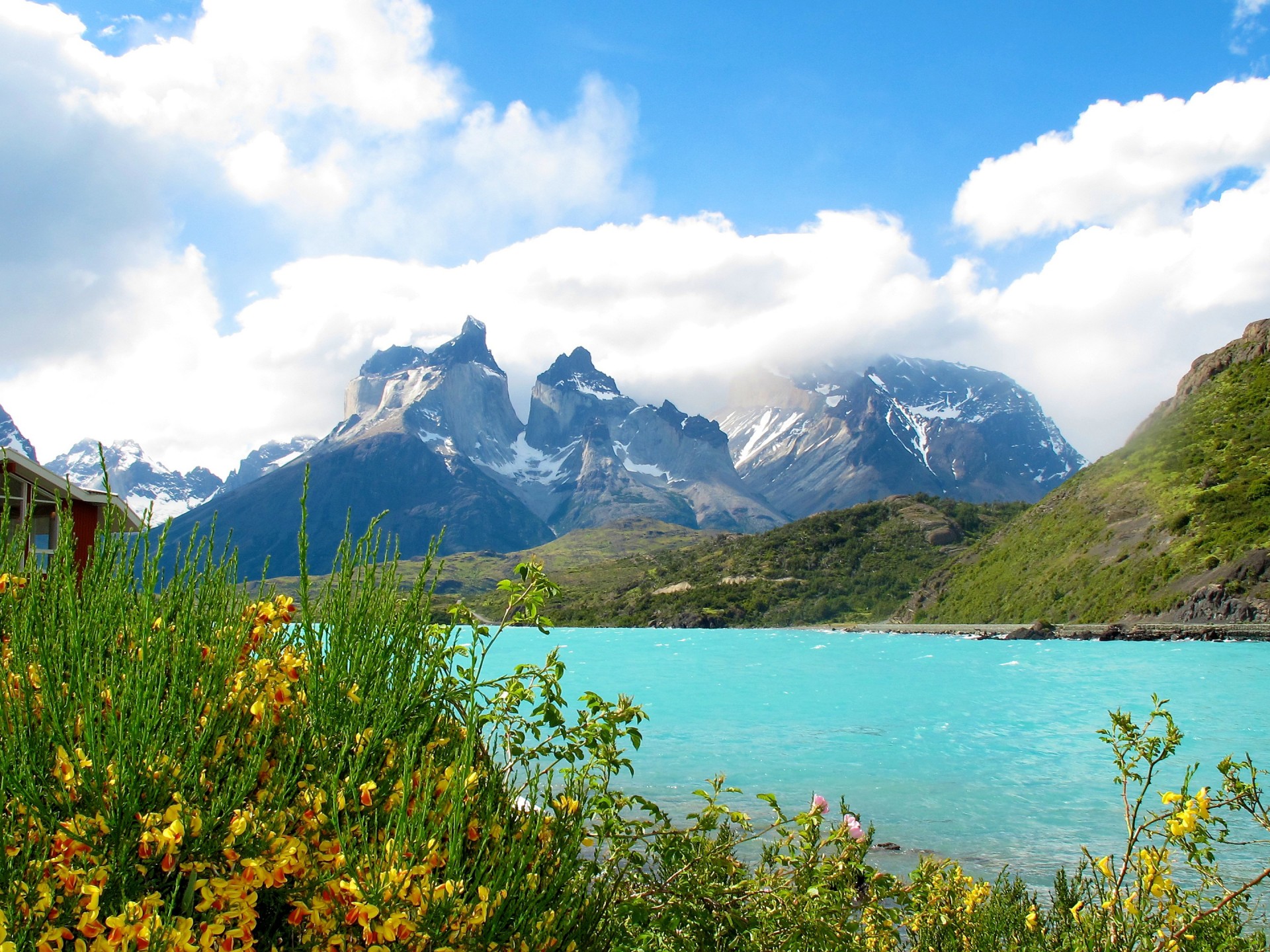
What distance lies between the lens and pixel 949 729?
121 feet

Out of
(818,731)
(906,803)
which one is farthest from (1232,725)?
(906,803)

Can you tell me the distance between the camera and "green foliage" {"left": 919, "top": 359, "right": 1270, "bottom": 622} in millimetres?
72250

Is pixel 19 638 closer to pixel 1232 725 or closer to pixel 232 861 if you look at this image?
pixel 232 861

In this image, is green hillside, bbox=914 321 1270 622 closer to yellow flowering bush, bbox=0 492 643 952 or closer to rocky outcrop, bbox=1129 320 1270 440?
rocky outcrop, bbox=1129 320 1270 440

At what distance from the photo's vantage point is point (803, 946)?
3.89 m

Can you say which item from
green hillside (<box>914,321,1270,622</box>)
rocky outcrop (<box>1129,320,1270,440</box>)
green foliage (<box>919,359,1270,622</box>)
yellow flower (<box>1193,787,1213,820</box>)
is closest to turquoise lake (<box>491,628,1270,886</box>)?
yellow flower (<box>1193,787,1213,820</box>)

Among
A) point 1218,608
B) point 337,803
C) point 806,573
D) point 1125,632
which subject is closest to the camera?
point 337,803

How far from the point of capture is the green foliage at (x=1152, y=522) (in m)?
72.2

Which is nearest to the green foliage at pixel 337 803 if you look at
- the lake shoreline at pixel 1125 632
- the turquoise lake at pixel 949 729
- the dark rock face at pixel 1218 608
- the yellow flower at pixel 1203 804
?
the yellow flower at pixel 1203 804

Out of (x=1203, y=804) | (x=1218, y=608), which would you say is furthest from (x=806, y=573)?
(x=1203, y=804)

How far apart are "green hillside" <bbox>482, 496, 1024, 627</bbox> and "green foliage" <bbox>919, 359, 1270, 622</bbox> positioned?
27388 millimetres

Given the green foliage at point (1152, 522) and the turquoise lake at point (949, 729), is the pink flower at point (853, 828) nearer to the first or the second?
the turquoise lake at point (949, 729)

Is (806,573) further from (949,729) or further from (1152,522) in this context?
(949,729)

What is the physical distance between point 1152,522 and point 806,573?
65.2 m
